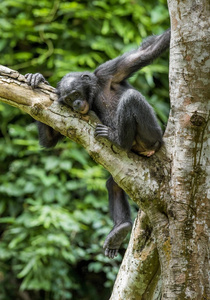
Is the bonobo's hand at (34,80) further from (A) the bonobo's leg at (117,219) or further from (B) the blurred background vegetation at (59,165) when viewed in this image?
(B) the blurred background vegetation at (59,165)

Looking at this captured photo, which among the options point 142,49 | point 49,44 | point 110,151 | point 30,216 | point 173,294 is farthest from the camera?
point 49,44

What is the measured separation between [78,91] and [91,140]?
2.60 feet

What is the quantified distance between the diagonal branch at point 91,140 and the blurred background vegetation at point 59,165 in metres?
2.74

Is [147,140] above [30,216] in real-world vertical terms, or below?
above

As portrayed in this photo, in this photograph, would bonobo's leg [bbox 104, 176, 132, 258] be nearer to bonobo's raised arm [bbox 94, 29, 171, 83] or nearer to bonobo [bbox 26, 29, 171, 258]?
bonobo [bbox 26, 29, 171, 258]

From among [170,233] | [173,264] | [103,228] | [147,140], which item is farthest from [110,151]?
[103,228]

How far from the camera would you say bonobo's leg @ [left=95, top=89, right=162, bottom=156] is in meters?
3.29

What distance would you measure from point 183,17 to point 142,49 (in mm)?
938

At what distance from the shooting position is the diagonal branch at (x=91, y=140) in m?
3.13

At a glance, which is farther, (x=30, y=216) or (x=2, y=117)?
(x=2, y=117)

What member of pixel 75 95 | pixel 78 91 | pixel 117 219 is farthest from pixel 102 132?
pixel 117 219

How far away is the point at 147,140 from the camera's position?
331cm

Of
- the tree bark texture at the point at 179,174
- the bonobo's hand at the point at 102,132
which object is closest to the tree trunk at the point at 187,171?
the tree bark texture at the point at 179,174

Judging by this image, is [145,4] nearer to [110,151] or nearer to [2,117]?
[2,117]
